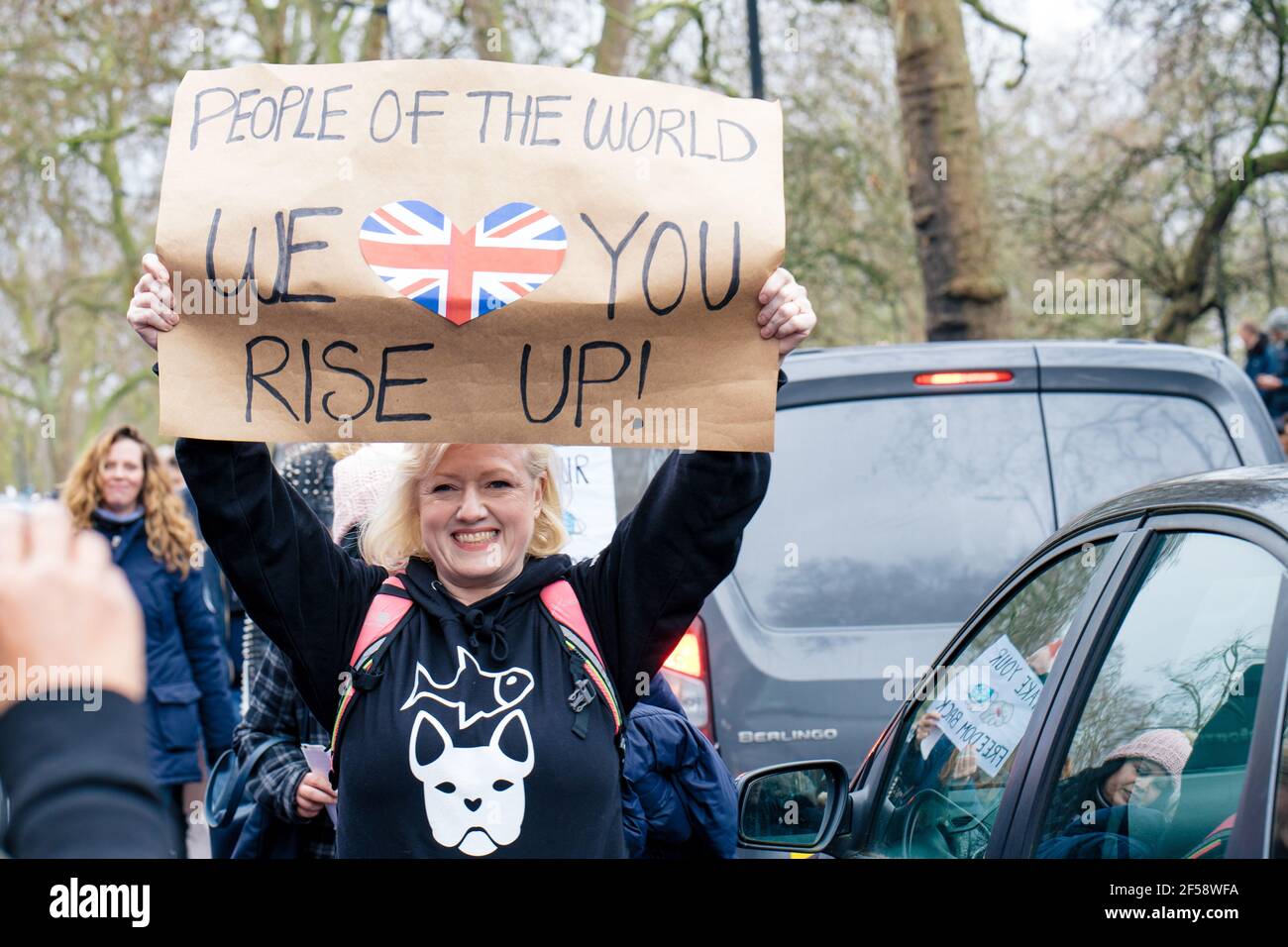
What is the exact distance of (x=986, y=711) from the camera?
2.70 meters

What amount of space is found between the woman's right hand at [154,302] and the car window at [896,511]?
2154 millimetres

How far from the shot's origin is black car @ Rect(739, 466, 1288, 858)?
6.15ft

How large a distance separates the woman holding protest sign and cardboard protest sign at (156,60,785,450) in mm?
73

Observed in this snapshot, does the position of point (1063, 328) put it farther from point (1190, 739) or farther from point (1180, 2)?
point (1190, 739)

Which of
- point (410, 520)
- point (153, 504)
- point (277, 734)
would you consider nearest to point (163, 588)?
point (153, 504)

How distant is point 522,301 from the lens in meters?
2.45

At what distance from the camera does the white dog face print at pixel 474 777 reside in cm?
243

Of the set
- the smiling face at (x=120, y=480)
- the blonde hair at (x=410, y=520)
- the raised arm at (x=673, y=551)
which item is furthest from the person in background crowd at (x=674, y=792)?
the smiling face at (x=120, y=480)

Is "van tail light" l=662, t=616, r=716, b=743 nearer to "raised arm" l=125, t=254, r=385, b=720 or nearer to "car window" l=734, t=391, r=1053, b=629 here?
"car window" l=734, t=391, r=1053, b=629

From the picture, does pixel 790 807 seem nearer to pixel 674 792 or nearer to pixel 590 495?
pixel 674 792

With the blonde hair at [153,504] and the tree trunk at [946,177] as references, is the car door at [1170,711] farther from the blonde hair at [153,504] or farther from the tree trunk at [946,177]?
the tree trunk at [946,177]

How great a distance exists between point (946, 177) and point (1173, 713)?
356 inches

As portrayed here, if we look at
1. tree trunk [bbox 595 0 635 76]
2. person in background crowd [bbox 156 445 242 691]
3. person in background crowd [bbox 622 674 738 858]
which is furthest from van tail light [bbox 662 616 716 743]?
tree trunk [bbox 595 0 635 76]

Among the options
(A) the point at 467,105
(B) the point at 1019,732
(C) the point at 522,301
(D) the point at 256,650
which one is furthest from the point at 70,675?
(D) the point at 256,650
